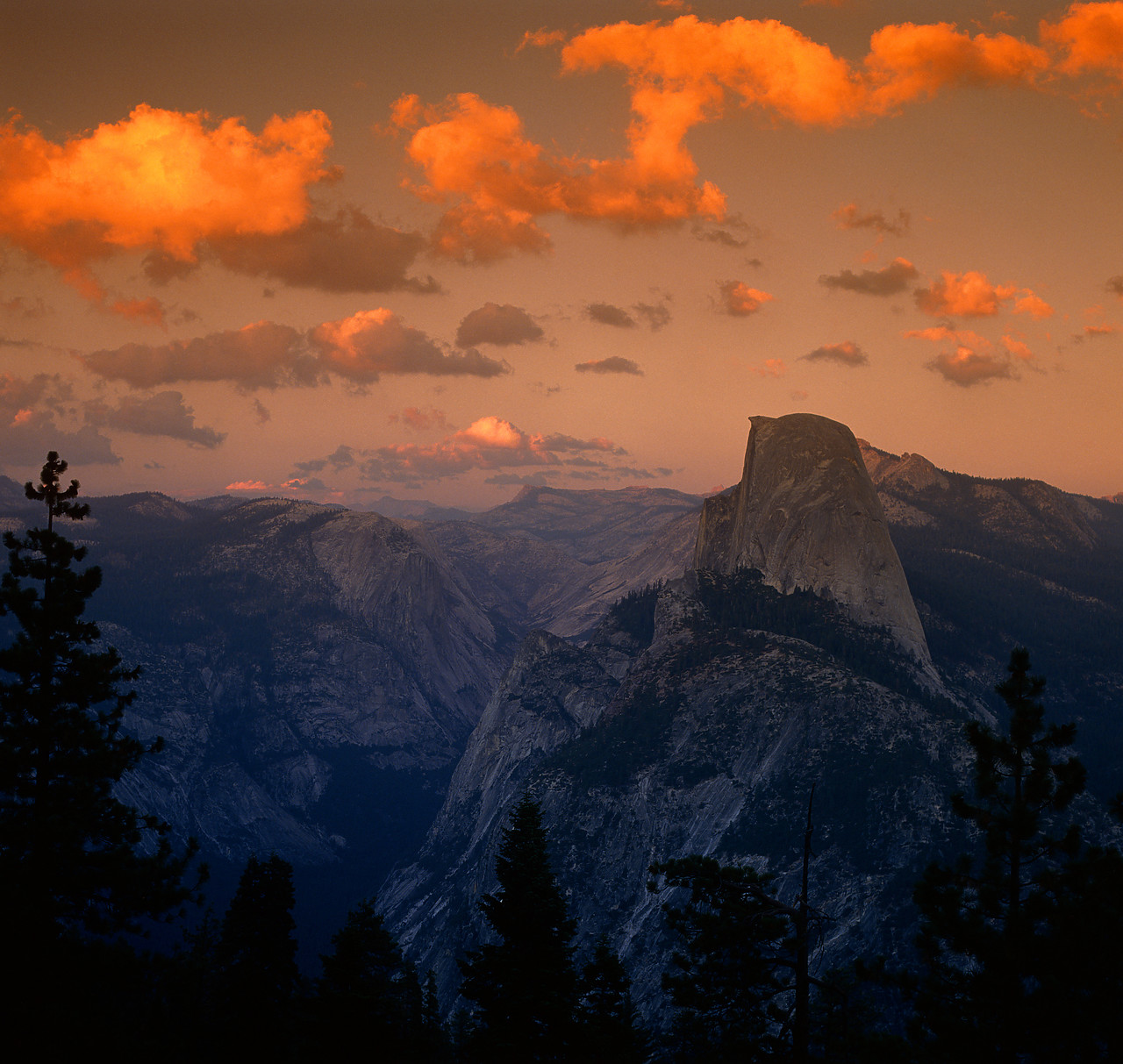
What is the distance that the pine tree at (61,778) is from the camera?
89.1 feet

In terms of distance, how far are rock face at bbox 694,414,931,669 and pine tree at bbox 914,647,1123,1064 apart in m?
121

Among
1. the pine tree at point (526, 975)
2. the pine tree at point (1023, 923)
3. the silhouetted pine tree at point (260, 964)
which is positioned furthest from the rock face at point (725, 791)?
the pine tree at point (1023, 923)

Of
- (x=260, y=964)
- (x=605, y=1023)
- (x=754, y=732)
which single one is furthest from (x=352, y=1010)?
(x=754, y=732)

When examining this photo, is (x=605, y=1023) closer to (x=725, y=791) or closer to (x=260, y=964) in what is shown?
(x=260, y=964)

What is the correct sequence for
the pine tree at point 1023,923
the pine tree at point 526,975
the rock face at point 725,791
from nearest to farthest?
1. the pine tree at point 1023,923
2. the pine tree at point 526,975
3. the rock face at point 725,791

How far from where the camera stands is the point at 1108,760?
128 metres

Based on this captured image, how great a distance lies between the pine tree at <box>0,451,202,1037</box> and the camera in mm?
27156

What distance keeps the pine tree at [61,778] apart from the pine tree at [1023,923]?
2420 cm

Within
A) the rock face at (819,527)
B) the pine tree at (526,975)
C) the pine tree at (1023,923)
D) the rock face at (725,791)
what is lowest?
the rock face at (725,791)

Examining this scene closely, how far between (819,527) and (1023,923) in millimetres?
133387

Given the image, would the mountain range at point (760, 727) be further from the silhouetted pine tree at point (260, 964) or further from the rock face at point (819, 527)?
the silhouetted pine tree at point (260, 964)

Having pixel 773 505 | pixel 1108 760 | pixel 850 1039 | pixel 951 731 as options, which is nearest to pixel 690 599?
pixel 773 505

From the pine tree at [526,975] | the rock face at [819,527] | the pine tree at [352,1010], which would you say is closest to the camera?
the pine tree at [526,975]

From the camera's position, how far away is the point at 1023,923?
2539 centimetres
